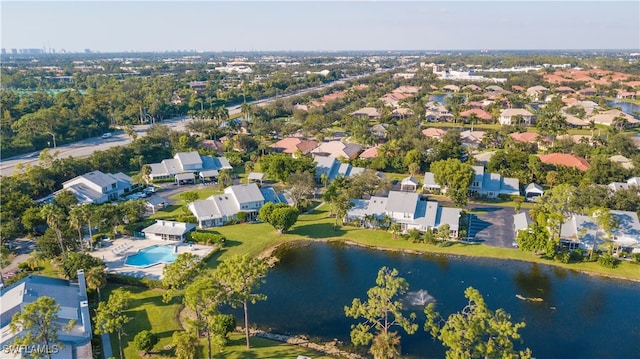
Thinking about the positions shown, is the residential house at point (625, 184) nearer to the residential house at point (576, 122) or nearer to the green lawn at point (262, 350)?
the green lawn at point (262, 350)

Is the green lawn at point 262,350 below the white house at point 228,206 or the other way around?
below

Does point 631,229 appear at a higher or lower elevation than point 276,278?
higher

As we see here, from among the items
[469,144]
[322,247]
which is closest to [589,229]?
[322,247]

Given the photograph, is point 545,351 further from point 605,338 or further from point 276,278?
point 276,278

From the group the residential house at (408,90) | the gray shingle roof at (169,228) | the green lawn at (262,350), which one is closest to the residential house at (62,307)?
the green lawn at (262,350)

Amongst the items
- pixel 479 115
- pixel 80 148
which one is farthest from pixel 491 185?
pixel 80 148

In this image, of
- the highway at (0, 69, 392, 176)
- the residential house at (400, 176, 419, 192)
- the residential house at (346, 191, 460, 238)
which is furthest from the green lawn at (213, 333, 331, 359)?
the highway at (0, 69, 392, 176)
